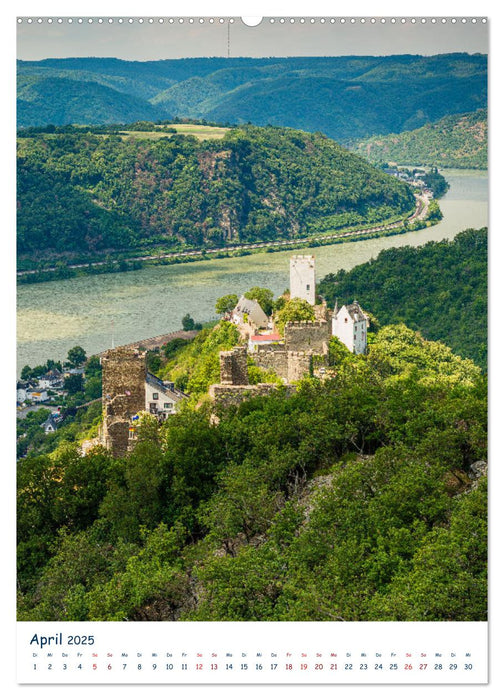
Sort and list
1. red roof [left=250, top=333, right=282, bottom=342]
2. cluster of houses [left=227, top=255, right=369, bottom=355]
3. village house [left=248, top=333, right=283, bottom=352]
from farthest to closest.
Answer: cluster of houses [left=227, top=255, right=369, bottom=355]
red roof [left=250, top=333, right=282, bottom=342]
village house [left=248, top=333, right=283, bottom=352]

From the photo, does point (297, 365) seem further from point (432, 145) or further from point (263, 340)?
point (432, 145)

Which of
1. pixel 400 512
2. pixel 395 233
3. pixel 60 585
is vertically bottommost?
pixel 60 585

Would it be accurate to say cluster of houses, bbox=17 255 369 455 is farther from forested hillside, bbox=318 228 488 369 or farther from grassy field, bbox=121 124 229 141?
grassy field, bbox=121 124 229 141

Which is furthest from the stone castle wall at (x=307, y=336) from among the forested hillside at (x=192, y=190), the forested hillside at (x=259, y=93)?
the forested hillside at (x=192, y=190)

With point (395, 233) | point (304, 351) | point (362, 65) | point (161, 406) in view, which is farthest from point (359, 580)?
point (395, 233)

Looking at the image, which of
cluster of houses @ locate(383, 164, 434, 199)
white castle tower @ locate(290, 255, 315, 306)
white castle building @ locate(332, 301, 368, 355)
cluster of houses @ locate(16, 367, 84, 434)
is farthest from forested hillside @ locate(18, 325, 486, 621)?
cluster of houses @ locate(383, 164, 434, 199)
